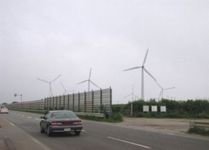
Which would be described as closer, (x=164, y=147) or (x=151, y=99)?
(x=164, y=147)

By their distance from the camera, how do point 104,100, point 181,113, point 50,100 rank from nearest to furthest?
point 104,100, point 181,113, point 50,100

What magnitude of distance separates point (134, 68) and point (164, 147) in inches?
1626

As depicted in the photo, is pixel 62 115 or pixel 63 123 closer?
pixel 63 123

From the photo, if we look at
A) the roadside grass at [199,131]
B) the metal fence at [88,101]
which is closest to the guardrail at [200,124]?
the roadside grass at [199,131]

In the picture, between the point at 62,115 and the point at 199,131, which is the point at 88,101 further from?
the point at 62,115

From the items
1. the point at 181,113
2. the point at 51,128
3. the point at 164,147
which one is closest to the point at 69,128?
the point at 51,128

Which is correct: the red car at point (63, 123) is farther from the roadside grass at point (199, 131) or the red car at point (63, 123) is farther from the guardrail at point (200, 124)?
the guardrail at point (200, 124)

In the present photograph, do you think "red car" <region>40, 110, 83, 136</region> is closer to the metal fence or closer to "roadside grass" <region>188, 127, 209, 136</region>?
"roadside grass" <region>188, 127, 209, 136</region>

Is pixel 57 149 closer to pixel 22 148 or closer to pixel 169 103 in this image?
pixel 22 148

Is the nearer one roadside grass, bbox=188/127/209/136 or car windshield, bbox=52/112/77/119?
car windshield, bbox=52/112/77/119

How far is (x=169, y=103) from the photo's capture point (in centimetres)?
4744

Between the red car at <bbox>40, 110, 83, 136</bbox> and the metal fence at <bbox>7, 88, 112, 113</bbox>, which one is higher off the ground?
the metal fence at <bbox>7, 88, 112, 113</bbox>

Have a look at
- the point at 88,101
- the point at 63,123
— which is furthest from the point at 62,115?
the point at 88,101

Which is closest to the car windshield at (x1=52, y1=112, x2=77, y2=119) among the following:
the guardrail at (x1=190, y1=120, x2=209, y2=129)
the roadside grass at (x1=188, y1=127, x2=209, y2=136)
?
the roadside grass at (x1=188, y1=127, x2=209, y2=136)
